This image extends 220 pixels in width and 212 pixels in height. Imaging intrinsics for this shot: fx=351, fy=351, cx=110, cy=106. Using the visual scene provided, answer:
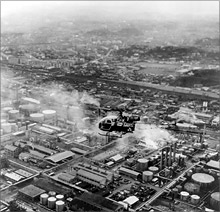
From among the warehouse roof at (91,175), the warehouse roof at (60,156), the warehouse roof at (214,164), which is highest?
the warehouse roof at (91,175)

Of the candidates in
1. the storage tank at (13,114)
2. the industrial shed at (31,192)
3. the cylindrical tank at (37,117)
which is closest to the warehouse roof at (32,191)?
the industrial shed at (31,192)

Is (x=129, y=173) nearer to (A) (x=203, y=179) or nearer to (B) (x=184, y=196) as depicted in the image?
(B) (x=184, y=196)

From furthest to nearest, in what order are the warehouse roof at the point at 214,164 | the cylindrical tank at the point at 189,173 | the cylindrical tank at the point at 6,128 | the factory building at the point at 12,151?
the cylindrical tank at the point at 6,128, the factory building at the point at 12,151, the warehouse roof at the point at 214,164, the cylindrical tank at the point at 189,173

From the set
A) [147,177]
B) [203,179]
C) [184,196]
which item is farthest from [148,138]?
[184,196]

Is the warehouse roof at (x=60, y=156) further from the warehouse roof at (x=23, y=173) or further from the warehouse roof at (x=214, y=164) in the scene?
the warehouse roof at (x=214, y=164)

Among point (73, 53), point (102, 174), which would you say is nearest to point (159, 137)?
point (102, 174)

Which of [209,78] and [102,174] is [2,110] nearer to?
[102,174]
